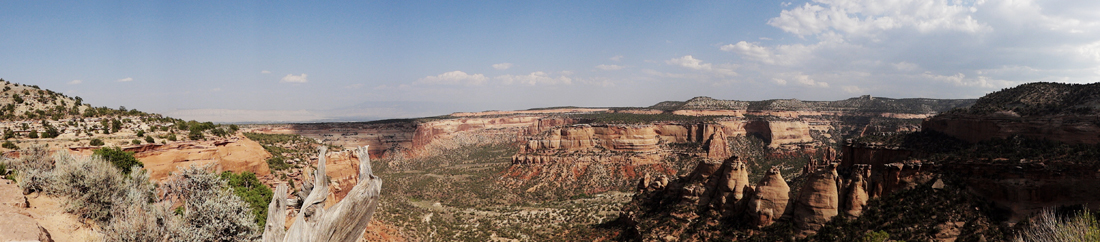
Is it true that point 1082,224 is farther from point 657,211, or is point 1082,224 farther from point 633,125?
point 633,125

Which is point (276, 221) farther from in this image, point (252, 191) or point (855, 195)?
point (855, 195)

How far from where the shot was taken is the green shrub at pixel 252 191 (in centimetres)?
2305

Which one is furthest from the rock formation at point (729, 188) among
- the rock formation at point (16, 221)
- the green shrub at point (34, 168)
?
the green shrub at point (34, 168)

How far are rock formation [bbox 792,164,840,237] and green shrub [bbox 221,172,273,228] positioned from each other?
30506 mm

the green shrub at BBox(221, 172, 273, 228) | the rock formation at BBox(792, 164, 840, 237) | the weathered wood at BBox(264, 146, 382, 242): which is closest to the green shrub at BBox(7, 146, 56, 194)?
the green shrub at BBox(221, 172, 273, 228)

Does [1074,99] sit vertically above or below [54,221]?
above

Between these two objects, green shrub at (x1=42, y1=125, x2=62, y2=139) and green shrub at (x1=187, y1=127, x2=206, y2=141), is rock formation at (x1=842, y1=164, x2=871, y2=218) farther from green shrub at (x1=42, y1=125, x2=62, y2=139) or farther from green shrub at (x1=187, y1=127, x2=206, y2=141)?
green shrub at (x1=42, y1=125, x2=62, y2=139)

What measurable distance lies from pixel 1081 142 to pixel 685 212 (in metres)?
25.3

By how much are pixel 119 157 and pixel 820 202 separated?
3853 centimetres

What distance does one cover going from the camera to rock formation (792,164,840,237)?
26.6 metres

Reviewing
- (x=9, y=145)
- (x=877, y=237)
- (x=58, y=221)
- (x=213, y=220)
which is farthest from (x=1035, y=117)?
(x=9, y=145)

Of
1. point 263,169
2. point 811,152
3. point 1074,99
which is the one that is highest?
point 1074,99

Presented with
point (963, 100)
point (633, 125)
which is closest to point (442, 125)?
point (633, 125)

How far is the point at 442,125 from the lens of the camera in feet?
403
